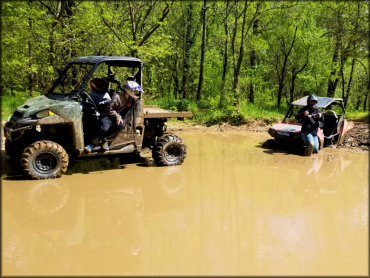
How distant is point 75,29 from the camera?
13.7 m

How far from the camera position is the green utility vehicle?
6535 mm

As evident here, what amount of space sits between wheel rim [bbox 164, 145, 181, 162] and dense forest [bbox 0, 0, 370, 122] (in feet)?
22.2

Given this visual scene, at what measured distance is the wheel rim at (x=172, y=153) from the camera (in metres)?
8.22

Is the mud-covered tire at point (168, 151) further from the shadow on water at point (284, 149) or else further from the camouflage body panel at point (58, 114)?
the shadow on water at point (284, 149)

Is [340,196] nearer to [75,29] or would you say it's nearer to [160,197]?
[160,197]

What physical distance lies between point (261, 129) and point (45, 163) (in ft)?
31.3

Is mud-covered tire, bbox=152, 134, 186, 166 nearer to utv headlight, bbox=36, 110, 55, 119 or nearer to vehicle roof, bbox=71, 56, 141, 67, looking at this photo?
vehicle roof, bbox=71, 56, 141, 67

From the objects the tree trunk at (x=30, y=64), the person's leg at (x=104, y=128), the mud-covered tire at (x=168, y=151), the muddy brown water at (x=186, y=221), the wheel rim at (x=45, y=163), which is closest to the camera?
the muddy brown water at (x=186, y=221)

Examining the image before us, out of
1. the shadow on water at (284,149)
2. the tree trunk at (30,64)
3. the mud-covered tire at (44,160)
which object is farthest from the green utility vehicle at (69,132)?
the tree trunk at (30,64)

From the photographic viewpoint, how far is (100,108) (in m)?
7.32

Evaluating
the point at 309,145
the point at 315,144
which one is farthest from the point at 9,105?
the point at 315,144

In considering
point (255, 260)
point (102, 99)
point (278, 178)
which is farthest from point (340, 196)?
point (102, 99)

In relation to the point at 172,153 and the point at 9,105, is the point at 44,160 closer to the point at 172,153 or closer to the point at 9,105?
the point at 172,153

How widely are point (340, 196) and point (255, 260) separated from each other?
3139 mm
